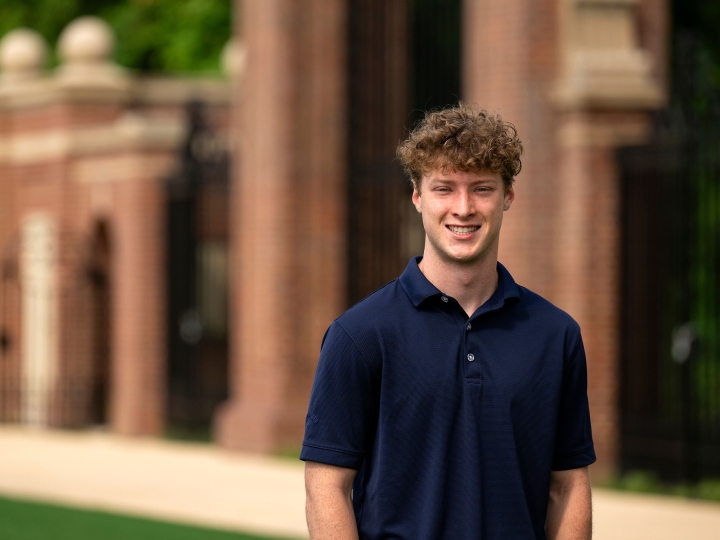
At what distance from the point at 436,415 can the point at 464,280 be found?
282 mm

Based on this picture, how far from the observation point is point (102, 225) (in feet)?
57.0

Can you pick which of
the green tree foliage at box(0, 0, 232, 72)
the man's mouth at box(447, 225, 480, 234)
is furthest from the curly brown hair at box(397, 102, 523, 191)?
the green tree foliage at box(0, 0, 232, 72)

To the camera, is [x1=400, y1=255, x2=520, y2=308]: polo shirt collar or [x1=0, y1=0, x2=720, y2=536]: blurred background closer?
[x1=400, y1=255, x2=520, y2=308]: polo shirt collar

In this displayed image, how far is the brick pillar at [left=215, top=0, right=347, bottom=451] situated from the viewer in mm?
13508

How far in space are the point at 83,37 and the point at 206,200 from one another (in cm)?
241

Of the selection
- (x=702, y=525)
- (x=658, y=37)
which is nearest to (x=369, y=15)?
(x=658, y=37)

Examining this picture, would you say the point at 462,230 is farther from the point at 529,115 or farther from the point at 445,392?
the point at 529,115

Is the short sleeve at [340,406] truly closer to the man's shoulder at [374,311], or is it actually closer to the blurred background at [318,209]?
the man's shoulder at [374,311]

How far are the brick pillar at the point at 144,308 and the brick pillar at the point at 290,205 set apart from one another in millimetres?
2127

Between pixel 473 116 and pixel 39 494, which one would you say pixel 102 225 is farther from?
pixel 473 116

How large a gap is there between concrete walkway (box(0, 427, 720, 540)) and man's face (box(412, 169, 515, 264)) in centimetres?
588

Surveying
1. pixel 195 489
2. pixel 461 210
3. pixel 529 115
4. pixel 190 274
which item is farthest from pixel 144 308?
pixel 461 210

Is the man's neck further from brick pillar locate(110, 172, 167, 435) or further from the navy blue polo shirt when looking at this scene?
brick pillar locate(110, 172, 167, 435)

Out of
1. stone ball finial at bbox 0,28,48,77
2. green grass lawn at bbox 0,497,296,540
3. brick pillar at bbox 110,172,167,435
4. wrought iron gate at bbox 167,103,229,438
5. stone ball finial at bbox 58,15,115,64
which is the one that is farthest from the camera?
stone ball finial at bbox 0,28,48,77
